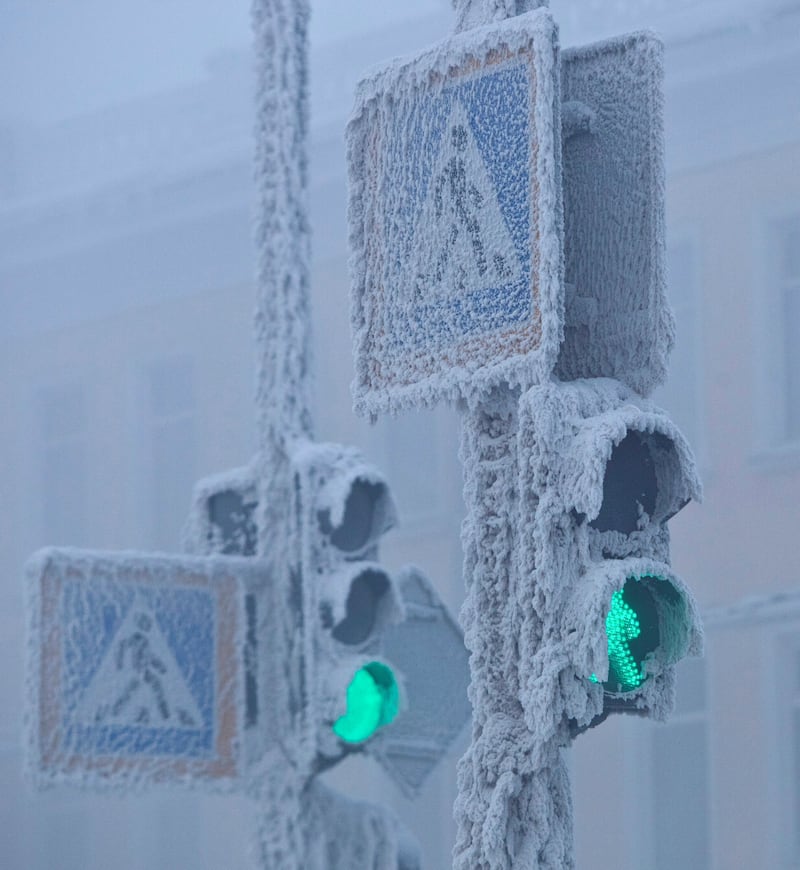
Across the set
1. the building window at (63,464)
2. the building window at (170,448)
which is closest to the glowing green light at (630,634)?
the building window at (170,448)

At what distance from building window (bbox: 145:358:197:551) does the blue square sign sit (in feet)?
40.3

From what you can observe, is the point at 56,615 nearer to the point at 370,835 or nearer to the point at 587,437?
the point at 370,835

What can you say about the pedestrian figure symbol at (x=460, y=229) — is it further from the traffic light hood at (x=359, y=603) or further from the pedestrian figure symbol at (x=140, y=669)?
the pedestrian figure symbol at (x=140, y=669)

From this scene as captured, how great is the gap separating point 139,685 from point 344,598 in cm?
60

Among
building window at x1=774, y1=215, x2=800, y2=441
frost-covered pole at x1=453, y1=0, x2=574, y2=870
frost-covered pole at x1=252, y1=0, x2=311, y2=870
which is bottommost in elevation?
frost-covered pole at x1=453, y1=0, x2=574, y2=870

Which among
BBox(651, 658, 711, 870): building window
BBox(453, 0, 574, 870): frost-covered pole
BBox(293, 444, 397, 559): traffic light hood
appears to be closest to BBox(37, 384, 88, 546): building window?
BBox(651, 658, 711, 870): building window

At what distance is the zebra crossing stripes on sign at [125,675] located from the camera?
5.93 m

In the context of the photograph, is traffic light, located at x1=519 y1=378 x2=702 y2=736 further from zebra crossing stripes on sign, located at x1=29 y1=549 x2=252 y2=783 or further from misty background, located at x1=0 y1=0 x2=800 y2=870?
misty background, located at x1=0 y1=0 x2=800 y2=870

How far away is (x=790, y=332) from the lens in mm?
12445

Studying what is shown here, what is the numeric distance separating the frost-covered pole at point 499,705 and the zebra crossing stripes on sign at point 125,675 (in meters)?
2.22

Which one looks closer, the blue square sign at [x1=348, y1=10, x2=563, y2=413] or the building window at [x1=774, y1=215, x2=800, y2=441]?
the blue square sign at [x1=348, y1=10, x2=563, y2=413]

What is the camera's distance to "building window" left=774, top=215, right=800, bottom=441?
1241 cm

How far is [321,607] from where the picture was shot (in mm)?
6090

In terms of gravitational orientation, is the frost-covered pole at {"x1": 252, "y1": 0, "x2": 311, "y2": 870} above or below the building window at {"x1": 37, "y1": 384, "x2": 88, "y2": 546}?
below
